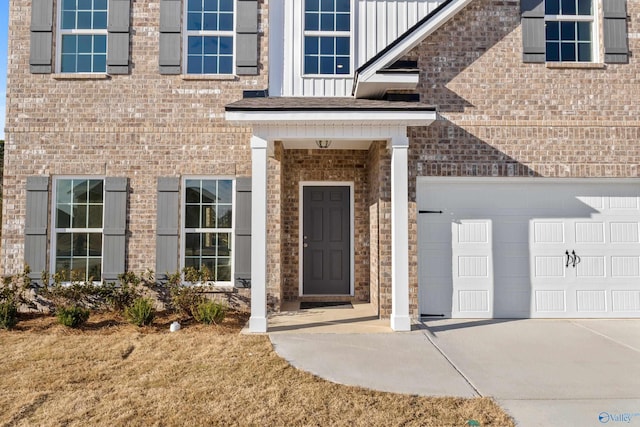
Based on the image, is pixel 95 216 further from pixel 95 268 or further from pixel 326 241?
pixel 326 241

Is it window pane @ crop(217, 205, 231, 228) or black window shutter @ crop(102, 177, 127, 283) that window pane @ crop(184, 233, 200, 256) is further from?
black window shutter @ crop(102, 177, 127, 283)

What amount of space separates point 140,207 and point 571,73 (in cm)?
811

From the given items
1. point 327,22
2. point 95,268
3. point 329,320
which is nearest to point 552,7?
point 327,22

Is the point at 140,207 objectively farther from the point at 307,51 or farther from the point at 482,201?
the point at 482,201

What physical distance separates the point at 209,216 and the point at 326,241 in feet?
8.18

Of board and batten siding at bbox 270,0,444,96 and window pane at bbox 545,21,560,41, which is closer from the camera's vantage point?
window pane at bbox 545,21,560,41

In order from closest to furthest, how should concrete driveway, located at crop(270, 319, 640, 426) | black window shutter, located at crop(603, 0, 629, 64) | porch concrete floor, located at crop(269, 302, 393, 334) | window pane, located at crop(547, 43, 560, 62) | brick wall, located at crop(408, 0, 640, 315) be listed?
1. concrete driveway, located at crop(270, 319, 640, 426)
2. porch concrete floor, located at crop(269, 302, 393, 334)
3. brick wall, located at crop(408, 0, 640, 315)
4. black window shutter, located at crop(603, 0, 629, 64)
5. window pane, located at crop(547, 43, 560, 62)

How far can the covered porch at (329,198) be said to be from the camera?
641cm

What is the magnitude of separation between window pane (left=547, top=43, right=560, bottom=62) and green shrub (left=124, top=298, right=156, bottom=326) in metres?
8.16

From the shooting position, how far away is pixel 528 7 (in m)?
7.41

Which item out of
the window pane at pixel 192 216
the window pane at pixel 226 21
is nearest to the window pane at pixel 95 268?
the window pane at pixel 192 216

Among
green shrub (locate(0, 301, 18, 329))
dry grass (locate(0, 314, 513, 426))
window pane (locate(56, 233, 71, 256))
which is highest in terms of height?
window pane (locate(56, 233, 71, 256))

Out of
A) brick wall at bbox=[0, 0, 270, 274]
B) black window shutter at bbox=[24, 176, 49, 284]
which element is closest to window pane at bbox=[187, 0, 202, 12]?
brick wall at bbox=[0, 0, 270, 274]

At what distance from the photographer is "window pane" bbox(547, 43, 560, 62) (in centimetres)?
771
